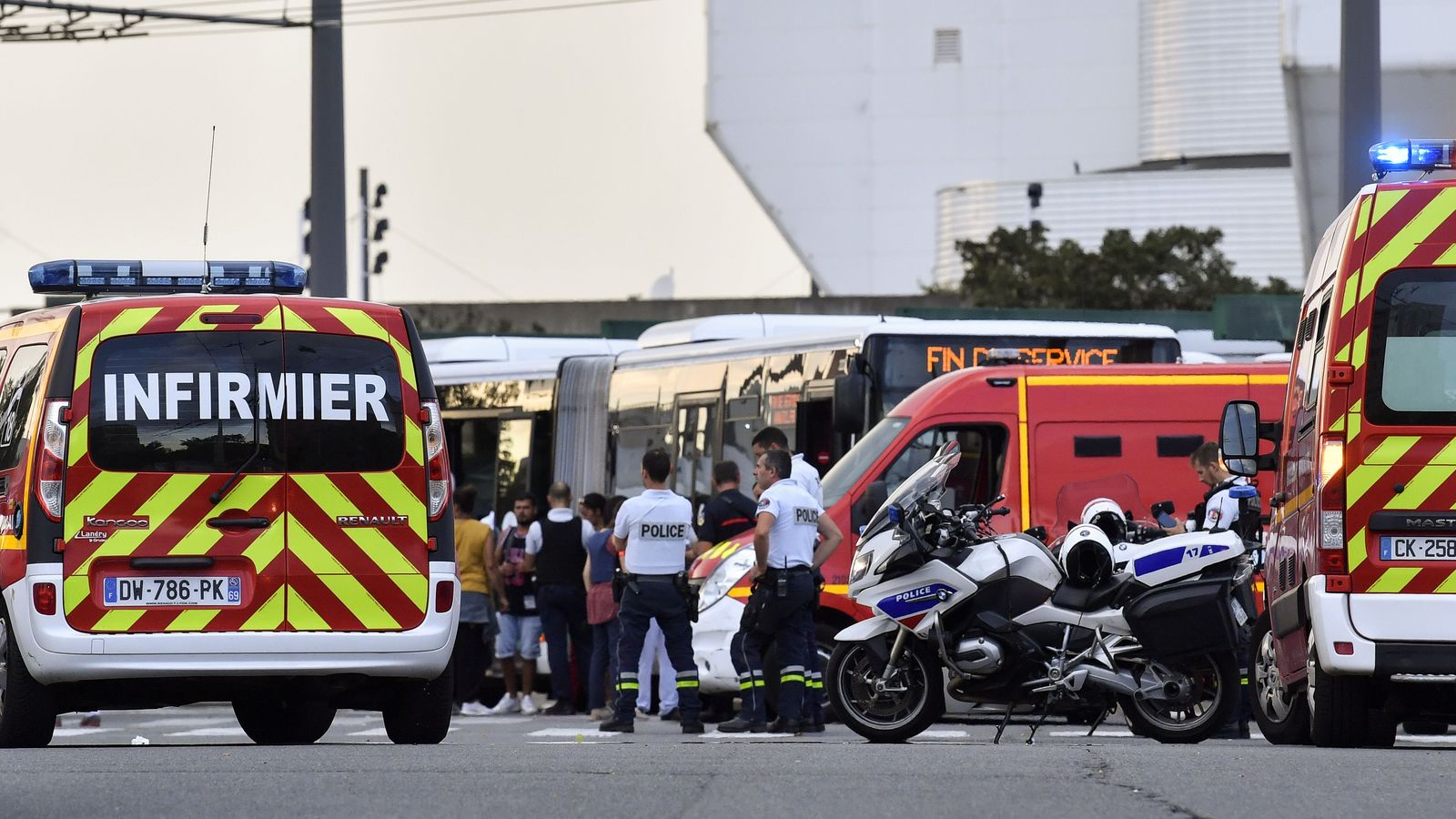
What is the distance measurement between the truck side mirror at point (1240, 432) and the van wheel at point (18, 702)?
5.29m

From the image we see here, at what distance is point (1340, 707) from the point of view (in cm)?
1092

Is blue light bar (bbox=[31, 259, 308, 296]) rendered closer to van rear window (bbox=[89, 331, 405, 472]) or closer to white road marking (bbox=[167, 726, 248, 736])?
van rear window (bbox=[89, 331, 405, 472])

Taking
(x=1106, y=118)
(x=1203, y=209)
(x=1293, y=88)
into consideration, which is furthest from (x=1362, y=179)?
(x=1106, y=118)

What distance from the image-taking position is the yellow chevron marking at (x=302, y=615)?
1099cm

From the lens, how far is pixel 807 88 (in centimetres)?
8150

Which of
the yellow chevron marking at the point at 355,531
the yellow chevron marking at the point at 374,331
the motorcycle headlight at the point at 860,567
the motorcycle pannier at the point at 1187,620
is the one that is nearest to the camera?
the yellow chevron marking at the point at 355,531

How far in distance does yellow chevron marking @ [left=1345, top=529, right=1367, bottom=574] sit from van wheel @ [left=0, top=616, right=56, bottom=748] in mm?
5401

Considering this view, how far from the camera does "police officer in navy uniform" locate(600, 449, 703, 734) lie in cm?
1450

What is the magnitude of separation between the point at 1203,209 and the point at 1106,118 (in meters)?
10.4

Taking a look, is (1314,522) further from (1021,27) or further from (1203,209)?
(1021,27)

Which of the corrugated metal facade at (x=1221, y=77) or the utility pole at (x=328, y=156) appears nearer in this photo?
the utility pole at (x=328, y=156)

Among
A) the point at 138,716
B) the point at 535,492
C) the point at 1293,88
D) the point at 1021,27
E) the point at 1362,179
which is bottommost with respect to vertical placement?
the point at 138,716

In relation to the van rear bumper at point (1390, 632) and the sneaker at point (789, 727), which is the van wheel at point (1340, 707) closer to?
the van rear bumper at point (1390, 632)

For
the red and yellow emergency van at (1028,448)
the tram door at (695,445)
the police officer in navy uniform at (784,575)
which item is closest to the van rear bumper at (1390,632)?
the police officer in navy uniform at (784,575)
